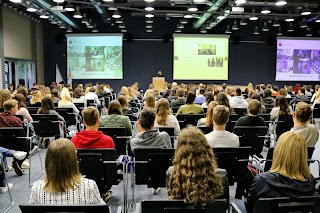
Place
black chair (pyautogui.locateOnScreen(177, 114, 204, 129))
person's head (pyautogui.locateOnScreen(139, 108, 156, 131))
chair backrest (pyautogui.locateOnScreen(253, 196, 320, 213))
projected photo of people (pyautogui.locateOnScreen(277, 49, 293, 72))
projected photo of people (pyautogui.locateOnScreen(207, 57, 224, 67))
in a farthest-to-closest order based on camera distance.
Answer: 1. projected photo of people (pyautogui.locateOnScreen(277, 49, 293, 72))
2. projected photo of people (pyautogui.locateOnScreen(207, 57, 224, 67))
3. black chair (pyautogui.locateOnScreen(177, 114, 204, 129))
4. person's head (pyautogui.locateOnScreen(139, 108, 156, 131))
5. chair backrest (pyautogui.locateOnScreen(253, 196, 320, 213))

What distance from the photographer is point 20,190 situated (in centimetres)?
485

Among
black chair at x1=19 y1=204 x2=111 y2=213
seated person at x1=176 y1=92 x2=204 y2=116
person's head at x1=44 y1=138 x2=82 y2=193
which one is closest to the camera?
black chair at x1=19 y1=204 x2=111 y2=213

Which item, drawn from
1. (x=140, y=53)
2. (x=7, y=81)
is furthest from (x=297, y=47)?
(x=7, y=81)

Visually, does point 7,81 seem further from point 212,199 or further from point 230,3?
point 212,199

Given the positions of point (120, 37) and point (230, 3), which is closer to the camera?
point (230, 3)

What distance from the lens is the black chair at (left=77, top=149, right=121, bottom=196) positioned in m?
3.49

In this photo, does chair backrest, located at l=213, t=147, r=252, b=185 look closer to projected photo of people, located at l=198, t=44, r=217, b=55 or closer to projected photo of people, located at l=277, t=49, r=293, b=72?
projected photo of people, located at l=198, t=44, r=217, b=55

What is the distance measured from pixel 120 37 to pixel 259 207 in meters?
17.6

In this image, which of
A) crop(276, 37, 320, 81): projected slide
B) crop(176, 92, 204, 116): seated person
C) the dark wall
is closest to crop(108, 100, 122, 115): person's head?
crop(176, 92, 204, 116): seated person

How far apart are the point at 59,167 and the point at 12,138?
114 inches

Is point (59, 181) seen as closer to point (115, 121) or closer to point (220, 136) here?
point (220, 136)

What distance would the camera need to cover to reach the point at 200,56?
61.3 ft

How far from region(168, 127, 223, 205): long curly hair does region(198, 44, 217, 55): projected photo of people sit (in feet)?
Answer: 55.0

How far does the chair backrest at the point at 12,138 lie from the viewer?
4.77 m
